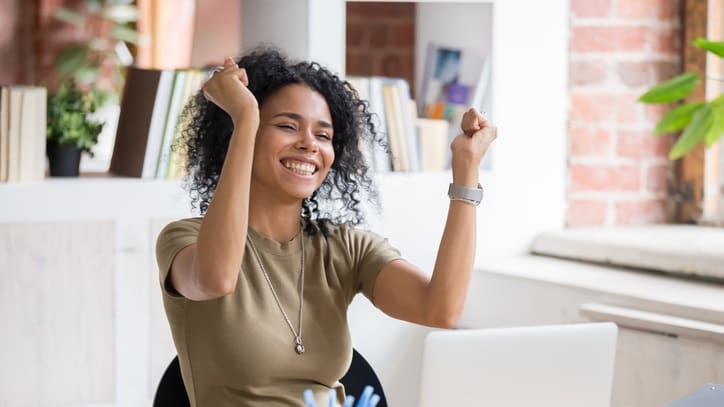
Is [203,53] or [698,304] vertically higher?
[203,53]

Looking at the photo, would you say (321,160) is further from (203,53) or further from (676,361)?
(203,53)

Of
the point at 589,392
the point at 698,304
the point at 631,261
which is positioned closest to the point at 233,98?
the point at 589,392

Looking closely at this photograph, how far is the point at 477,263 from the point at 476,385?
1592mm

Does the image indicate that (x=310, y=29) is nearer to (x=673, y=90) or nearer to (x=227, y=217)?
(x=673, y=90)

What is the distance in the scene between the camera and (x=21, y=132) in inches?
99.3

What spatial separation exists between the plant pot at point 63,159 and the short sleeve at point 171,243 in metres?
0.87

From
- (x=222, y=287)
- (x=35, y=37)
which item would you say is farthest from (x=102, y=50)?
(x=222, y=287)

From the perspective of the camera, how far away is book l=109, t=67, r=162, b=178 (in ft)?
8.82

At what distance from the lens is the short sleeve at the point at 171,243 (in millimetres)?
1788

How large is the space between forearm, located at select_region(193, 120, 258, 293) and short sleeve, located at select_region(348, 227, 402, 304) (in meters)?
0.35

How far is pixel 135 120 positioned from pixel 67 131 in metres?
0.18

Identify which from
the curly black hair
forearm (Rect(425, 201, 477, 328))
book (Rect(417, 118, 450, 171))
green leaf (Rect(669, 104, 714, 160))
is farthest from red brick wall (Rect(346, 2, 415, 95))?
forearm (Rect(425, 201, 477, 328))

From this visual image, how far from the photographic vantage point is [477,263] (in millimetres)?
3072

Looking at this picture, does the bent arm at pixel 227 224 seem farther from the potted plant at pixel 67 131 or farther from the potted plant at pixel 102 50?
the potted plant at pixel 102 50
